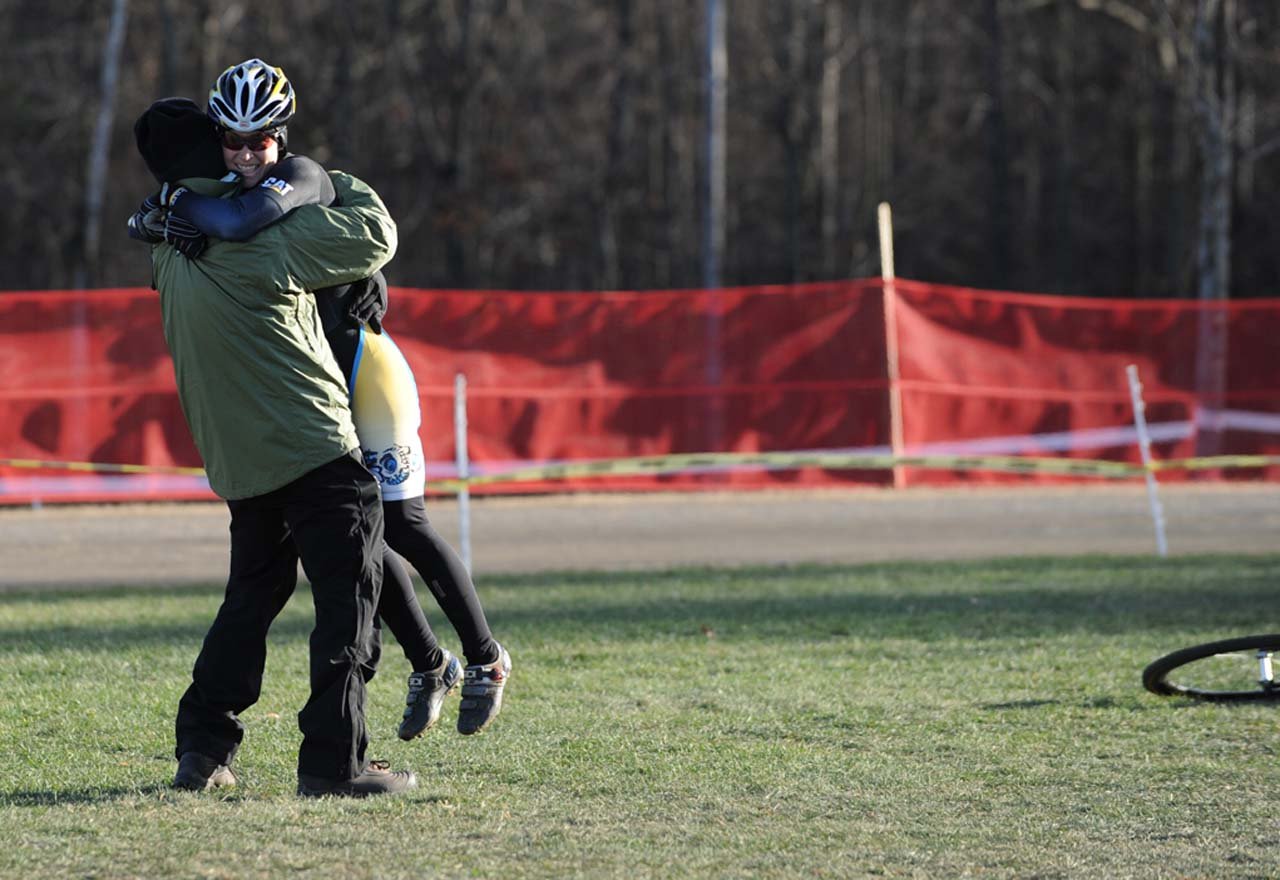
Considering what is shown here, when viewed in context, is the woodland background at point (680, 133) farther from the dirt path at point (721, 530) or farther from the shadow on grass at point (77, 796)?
the shadow on grass at point (77, 796)

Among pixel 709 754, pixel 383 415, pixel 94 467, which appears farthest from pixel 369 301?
pixel 94 467

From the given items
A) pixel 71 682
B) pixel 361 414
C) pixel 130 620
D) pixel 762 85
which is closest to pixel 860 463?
pixel 130 620

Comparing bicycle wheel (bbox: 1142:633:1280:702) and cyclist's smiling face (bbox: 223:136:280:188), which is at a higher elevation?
cyclist's smiling face (bbox: 223:136:280:188)

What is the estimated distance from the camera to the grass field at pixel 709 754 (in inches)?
173

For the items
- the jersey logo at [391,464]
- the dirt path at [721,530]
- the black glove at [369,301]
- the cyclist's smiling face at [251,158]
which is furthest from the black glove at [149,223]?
the dirt path at [721,530]

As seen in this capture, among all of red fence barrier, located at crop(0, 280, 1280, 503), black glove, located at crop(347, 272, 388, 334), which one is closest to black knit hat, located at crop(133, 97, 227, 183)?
black glove, located at crop(347, 272, 388, 334)

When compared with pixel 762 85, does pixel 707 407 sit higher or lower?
lower

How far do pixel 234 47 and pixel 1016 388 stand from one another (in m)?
29.1

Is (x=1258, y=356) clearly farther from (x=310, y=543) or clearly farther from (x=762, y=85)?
(x=762, y=85)

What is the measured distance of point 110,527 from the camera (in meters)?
14.2

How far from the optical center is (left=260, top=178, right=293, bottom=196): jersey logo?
15.4 ft

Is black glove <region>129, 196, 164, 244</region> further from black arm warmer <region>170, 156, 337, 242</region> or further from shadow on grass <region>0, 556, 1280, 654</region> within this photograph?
shadow on grass <region>0, 556, 1280, 654</region>

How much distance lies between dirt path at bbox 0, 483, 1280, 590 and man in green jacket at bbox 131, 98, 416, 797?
660 cm

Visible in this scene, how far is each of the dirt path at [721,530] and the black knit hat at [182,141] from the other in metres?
6.91
